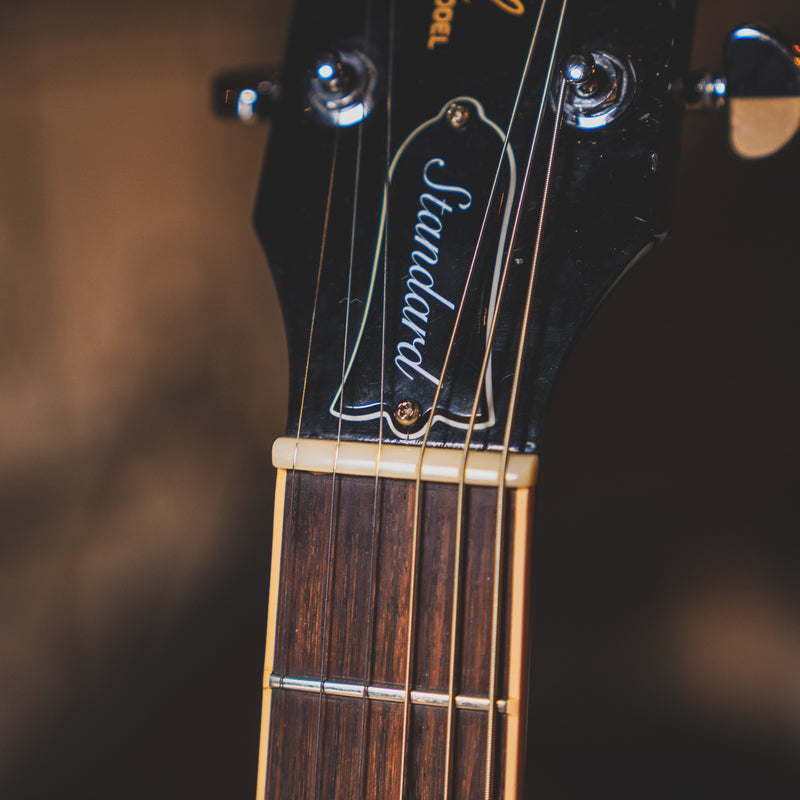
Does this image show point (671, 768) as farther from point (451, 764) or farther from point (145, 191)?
point (145, 191)

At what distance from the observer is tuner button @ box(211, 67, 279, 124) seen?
0.65 m

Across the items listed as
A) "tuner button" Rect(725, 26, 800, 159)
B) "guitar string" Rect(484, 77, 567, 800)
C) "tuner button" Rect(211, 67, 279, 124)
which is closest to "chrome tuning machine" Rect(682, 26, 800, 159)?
"tuner button" Rect(725, 26, 800, 159)

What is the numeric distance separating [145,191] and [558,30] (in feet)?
2.55

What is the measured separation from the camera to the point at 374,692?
517 mm

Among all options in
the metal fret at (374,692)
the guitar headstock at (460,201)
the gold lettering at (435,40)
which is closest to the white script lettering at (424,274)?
the guitar headstock at (460,201)

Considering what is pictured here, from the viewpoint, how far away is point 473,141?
0.57 m

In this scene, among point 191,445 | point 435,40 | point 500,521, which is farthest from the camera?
point 191,445

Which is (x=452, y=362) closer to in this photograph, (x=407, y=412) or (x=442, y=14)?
(x=407, y=412)

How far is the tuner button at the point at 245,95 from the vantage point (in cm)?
65

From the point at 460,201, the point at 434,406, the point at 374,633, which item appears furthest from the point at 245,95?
the point at 374,633

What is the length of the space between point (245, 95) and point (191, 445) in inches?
24.1

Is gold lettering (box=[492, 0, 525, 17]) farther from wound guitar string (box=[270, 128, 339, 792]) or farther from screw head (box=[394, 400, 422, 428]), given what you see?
screw head (box=[394, 400, 422, 428])

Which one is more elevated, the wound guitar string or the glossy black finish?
the glossy black finish

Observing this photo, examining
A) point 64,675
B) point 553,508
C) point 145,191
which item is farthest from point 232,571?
point 145,191
